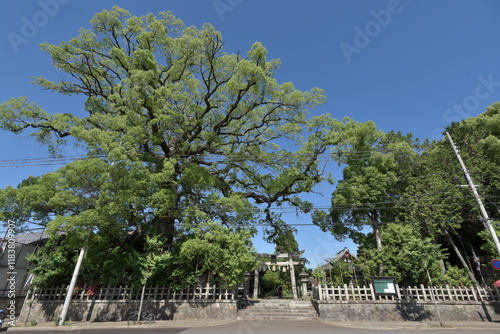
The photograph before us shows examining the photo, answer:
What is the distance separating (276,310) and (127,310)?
7.53m

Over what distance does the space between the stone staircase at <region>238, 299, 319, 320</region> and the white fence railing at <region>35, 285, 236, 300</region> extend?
1327 millimetres

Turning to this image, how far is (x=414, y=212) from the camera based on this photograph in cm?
1465

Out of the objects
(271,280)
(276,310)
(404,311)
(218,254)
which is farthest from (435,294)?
(271,280)

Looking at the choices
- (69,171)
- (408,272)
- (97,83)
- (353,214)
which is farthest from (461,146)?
(97,83)

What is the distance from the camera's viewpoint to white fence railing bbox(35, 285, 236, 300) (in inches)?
444

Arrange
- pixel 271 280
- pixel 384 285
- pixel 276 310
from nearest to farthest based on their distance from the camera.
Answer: pixel 384 285 < pixel 276 310 < pixel 271 280

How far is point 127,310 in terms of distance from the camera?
35.7 ft

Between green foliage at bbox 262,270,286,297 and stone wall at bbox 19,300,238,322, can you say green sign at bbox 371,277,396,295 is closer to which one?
stone wall at bbox 19,300,238,322

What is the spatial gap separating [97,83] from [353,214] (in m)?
20.8

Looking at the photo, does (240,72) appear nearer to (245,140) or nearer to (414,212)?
(245,140)

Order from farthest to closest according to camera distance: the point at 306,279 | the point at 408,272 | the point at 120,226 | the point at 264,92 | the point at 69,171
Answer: the point at 306,279 < the point at 264,92 < the point at 408,272 < the point at 120,226 < the point at 69,171

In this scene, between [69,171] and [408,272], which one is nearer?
[69,171]

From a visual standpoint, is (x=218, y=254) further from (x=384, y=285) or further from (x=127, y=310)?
(x=384, y=285)

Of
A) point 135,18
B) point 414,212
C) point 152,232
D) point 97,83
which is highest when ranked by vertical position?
point 135,18
